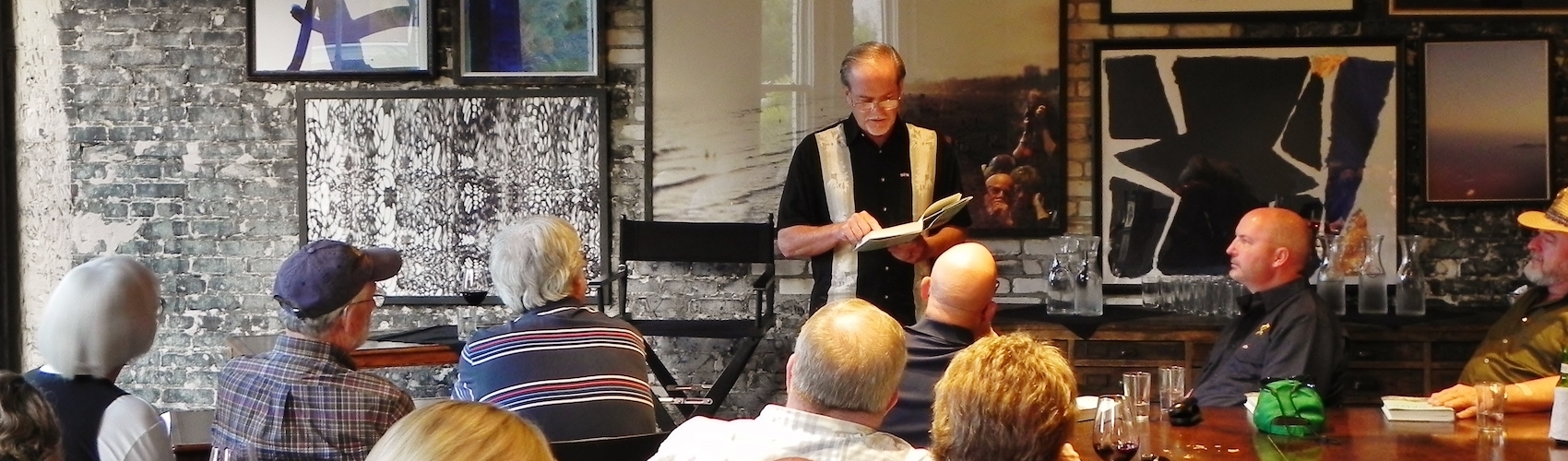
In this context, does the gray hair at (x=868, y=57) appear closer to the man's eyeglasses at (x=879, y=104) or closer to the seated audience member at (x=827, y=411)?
the man's eyeglasses at (x=879, y=104)

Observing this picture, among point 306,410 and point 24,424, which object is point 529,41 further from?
point 24,424

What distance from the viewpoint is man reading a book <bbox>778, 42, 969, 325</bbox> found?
14.9ft

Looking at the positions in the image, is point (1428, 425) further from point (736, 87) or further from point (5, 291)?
point (5, 291)

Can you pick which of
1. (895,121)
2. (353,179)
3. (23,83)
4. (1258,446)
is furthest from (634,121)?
(1258,446)

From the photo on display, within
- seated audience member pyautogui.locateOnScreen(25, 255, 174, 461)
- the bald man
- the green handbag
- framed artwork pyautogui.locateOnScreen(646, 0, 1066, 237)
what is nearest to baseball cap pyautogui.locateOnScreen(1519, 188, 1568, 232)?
the bald man

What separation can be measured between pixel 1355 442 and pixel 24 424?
251 centimetres

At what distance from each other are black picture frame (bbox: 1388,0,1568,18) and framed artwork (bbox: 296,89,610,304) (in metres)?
3.30

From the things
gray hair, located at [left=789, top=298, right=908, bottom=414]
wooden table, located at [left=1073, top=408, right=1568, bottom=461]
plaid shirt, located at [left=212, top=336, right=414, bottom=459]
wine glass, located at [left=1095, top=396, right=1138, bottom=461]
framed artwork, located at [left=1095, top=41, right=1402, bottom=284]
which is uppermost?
framed artwork, located at [left=1095, top=41, right=1402, bottom=284]

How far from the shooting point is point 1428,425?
3211mm

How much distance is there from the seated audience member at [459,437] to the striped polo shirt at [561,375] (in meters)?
1.48

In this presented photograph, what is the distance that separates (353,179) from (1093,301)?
10.3 ft

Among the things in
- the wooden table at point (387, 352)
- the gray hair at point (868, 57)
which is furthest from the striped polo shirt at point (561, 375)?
the wooden table at point (387, 352)

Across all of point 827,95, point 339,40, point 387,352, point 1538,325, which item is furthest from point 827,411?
point 339,40

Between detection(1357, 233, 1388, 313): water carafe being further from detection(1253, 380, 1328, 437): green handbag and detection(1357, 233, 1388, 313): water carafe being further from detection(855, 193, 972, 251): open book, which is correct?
detection(1253, 380, 1328, 437): green handbag
